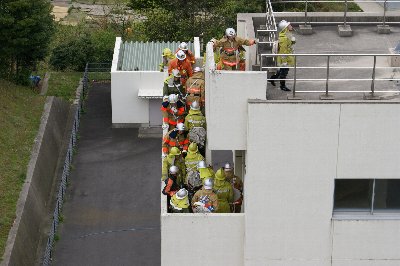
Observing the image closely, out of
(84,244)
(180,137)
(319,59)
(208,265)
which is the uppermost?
(319,59)

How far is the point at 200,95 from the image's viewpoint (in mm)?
24422

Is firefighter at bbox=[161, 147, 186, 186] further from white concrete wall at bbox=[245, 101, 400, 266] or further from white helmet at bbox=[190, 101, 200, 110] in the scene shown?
white concrete wall at bbox=[245, 101, 400, 266]

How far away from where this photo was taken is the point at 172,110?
2586 cm

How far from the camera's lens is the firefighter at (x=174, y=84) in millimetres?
26359

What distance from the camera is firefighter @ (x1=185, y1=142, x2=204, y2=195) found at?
22781mm

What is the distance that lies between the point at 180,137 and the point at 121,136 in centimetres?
1768

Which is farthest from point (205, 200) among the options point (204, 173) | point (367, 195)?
point (367, 195)

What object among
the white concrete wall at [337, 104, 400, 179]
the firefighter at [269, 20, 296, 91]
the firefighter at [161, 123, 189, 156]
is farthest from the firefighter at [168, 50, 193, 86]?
the white concrete wall at [337, 104, 400, 179]

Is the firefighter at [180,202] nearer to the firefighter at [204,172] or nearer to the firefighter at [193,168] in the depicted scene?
the firefighter at [204,172]

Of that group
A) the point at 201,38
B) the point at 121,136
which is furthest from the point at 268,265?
the point at 201,38

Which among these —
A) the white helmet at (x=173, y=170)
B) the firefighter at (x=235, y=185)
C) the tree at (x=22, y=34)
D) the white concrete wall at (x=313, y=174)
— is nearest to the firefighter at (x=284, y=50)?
the white concrete wall at (x=313, y=174)

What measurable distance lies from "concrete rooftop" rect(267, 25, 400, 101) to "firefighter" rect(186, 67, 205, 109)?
8.89ft

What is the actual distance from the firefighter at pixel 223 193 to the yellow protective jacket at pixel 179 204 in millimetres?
947

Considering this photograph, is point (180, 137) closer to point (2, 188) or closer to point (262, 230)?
point (262, 230)
